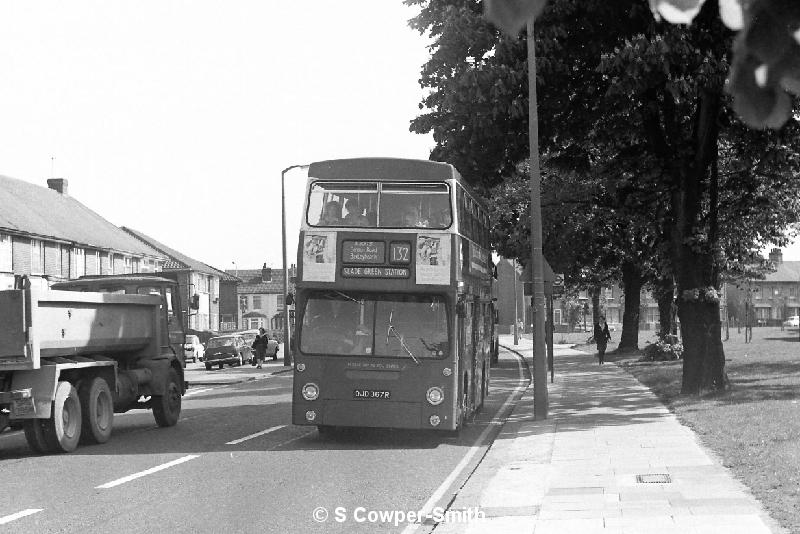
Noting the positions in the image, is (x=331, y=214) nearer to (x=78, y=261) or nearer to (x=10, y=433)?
(x=10, y=433)

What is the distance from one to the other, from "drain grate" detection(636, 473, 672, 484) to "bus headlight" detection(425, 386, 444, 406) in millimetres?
4609

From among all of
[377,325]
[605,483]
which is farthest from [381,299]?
[605,483]

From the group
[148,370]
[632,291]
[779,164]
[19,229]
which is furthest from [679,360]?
[19,229]

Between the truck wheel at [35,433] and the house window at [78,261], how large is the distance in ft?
170

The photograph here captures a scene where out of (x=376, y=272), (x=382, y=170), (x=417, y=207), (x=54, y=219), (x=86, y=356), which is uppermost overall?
(x=54, y=219)

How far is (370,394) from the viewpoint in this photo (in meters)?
15.4

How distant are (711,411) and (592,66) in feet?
23.8

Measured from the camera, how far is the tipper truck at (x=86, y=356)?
13.5 metres

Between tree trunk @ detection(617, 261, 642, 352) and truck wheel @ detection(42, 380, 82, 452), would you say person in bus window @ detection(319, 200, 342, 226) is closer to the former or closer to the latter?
truck wheel @ detection(42, 380, 82, 452)

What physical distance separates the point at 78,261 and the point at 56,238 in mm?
4354

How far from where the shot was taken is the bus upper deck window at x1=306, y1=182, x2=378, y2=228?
15.6m

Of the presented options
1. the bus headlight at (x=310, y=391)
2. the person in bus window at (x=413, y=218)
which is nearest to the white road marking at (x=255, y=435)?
the bus headlight at (x=310, y=391)

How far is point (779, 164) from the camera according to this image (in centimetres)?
2048

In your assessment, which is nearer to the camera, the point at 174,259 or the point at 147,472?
the point at 147,472
